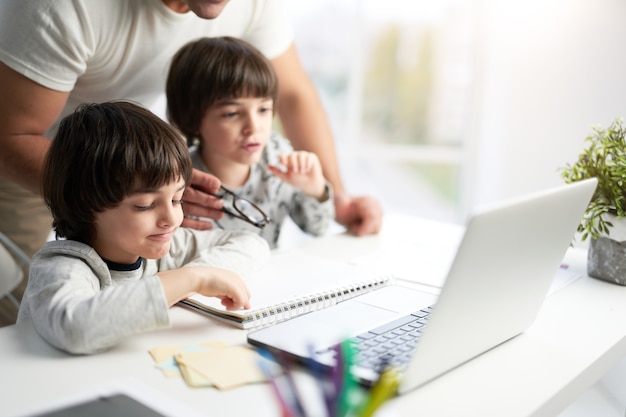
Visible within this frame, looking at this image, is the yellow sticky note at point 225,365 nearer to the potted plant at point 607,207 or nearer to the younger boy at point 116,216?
the younger boy at point 116,216

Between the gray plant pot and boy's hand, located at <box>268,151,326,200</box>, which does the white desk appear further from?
boy's hand, located at <box>268,151,326,200</box>

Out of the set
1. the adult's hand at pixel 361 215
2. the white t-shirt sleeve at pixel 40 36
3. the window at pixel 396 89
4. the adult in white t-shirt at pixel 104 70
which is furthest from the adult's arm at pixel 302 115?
the window at pixel 396 89

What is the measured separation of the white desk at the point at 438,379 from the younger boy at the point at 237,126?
0.51 meters

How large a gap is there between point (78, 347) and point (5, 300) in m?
0.88

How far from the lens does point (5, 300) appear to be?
163cm

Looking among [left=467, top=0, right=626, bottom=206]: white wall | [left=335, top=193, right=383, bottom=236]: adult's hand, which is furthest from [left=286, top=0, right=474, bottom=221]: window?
[left=335, top=193, right=383, bottom=236]: adult's hand

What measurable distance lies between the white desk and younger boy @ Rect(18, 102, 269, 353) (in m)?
0.04

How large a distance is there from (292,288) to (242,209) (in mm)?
367

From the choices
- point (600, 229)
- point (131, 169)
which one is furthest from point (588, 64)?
point (131, 169)

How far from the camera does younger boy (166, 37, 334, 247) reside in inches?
58.0

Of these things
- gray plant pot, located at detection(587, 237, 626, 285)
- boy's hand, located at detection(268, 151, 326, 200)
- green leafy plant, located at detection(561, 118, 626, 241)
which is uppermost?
green leafy plant, located at detection(561, 118, 626, 241)

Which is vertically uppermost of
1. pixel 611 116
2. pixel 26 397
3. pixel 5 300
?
pixel 611 116

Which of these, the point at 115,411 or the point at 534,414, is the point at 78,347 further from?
the point at 534,414

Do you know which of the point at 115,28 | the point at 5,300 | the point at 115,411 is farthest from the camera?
the point at 5,300
